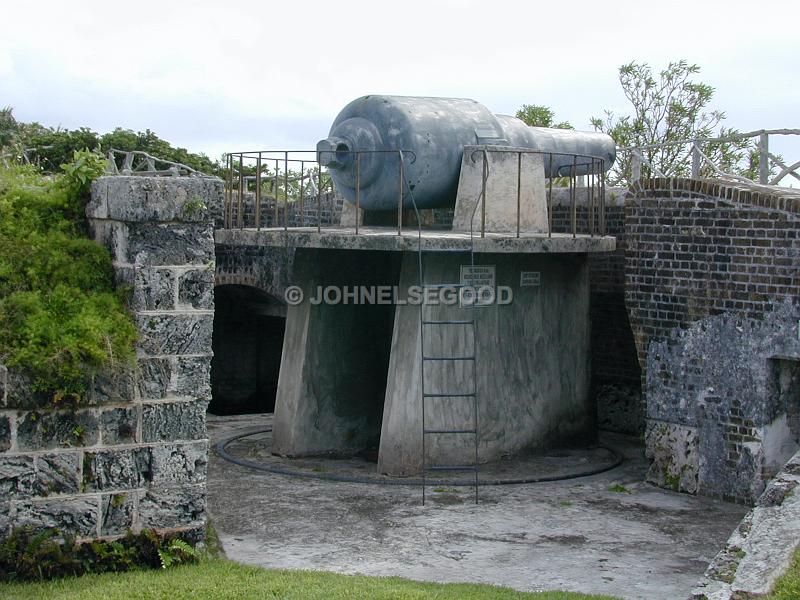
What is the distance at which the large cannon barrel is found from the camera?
1316cm

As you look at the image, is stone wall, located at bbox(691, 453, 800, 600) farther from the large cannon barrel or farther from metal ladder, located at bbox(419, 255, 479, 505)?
the large cannon barrel

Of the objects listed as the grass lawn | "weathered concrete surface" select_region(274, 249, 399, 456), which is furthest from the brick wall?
the grass lawn

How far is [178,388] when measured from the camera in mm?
8625

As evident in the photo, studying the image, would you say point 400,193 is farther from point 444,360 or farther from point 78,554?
point 78,554

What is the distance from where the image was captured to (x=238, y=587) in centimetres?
823

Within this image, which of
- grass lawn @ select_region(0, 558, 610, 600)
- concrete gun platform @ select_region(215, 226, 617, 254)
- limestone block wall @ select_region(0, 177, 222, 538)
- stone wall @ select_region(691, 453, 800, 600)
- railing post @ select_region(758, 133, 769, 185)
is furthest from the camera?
railing post @ select_region(758, 133, 769, 185)

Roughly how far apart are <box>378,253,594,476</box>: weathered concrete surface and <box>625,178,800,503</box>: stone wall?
146 cm

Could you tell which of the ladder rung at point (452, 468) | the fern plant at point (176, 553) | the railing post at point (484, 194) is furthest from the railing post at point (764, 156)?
the fern plant at point (176, 553)

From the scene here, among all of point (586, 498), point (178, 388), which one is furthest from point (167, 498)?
point (586, 498)

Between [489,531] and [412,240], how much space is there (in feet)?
9.59

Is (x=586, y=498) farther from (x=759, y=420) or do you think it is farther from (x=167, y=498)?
(x=167, y=498)

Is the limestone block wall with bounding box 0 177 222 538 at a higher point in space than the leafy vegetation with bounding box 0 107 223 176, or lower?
lower

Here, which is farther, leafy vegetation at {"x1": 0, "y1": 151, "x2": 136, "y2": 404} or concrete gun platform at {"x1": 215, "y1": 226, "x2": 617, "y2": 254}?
concrete gun platform at {"x1": 215, "y1": 226, "x2": 617, "y2": 254}

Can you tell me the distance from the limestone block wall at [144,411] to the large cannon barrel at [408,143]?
4.34m
